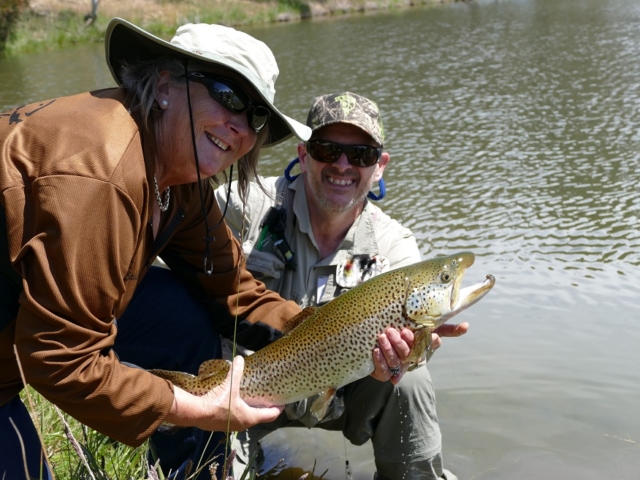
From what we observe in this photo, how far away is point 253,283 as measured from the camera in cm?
373

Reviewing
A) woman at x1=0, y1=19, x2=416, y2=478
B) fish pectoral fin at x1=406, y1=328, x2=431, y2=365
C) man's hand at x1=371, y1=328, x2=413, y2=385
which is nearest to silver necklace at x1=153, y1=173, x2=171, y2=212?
woman at x1=0, y1=19, x2=416, y2=478

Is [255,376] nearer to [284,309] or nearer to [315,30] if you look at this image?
[284,309]

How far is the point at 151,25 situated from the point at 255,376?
104 feet

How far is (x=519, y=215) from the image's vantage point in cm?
879

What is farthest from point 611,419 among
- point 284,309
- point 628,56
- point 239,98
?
point 628,56

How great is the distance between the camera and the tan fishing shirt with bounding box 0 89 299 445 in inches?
87.0

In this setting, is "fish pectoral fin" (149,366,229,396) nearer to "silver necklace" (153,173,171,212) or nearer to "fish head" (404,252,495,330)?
"silver necklace" (153,173,171,212)

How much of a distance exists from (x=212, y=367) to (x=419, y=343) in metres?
0.89

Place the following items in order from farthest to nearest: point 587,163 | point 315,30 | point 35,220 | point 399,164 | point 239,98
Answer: point 315,30, point 399,164, point 587,163, point 239,98, point 35,220

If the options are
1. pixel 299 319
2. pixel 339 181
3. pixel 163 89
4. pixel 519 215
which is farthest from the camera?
pixel 519 215

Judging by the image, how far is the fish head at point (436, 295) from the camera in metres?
3.24

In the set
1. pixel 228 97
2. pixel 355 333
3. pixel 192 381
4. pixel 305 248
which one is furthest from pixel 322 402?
pixel 228 97

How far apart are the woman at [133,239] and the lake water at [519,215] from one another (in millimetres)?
1653

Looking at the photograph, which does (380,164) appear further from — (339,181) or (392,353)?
(392,353)
